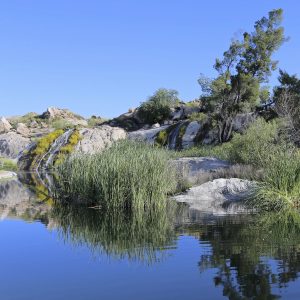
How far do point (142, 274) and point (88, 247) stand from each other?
8.87 feet

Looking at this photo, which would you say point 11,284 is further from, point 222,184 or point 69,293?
point 222,184

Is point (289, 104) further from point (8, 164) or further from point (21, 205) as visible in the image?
point (8, 164)

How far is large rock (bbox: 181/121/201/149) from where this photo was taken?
43812mm

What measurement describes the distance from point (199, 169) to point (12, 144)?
34911 mm

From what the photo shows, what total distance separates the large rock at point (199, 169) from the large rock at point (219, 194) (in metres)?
1.31

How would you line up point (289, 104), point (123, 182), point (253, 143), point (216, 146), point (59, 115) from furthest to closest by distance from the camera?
point (59, 115) < point (216, 146) < point (289, 104) < point (253, 143) < point (123, 182)

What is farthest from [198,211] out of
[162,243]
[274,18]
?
[274,18]

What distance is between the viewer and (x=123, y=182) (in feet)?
54.6

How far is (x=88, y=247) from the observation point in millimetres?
11148

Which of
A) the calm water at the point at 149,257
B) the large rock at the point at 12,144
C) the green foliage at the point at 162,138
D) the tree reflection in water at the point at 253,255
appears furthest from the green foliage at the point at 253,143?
the large rock at the point at 12,144

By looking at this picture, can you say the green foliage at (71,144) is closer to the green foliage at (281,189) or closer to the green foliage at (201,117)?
the green foliage at (201,117)

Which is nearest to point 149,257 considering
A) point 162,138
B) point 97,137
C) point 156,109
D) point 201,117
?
point 201,117

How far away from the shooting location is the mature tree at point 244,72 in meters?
40.3

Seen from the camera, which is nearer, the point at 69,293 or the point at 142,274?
the point at 69,293
